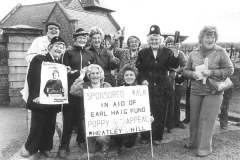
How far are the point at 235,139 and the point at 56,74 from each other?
148 inches

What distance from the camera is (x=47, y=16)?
40.9 m

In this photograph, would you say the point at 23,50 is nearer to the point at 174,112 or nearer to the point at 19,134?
the point at 19,134

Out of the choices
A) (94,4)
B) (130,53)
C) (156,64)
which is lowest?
(156,64)

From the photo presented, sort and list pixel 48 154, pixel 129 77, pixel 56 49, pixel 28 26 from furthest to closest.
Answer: pixel 28 26, pixel 129 77, pixel 48 154, pixel 56 49

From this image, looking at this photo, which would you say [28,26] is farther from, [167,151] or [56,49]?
[167,151]

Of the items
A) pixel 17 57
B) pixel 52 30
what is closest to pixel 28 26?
pixel 17 57

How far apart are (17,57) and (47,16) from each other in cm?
3588

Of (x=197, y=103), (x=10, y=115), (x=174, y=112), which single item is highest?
(x=197, y=103)

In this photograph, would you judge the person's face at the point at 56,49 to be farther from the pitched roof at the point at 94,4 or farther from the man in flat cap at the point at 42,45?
the pitched roof at the point at 94,4

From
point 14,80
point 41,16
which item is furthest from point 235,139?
point 41,16

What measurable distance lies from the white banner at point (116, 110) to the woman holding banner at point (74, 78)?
1.30 ft

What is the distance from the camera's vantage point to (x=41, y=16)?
138 feet

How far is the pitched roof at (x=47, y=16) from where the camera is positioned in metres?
39.7

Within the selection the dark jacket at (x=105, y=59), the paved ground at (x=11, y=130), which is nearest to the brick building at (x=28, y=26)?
the paved ground at (x=11, y=130)
